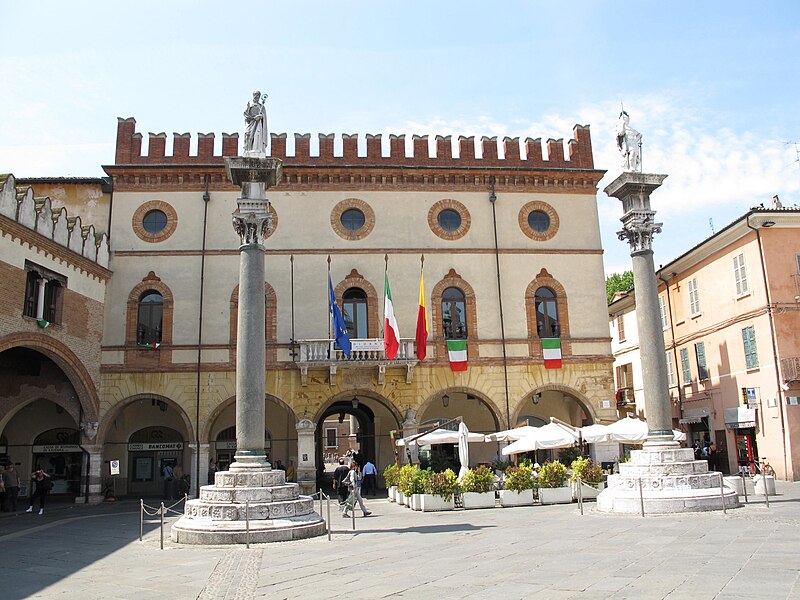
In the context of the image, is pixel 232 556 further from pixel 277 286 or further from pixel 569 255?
pixel 569 255

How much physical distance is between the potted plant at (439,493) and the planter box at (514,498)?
57.3 inches

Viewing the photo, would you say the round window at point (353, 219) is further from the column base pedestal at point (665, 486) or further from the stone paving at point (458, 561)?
the column base pedestal at point (665, 486)

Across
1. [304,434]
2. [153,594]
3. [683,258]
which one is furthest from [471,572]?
[683,258]

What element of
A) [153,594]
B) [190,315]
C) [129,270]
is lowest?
[153,594]

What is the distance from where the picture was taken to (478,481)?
1884cm

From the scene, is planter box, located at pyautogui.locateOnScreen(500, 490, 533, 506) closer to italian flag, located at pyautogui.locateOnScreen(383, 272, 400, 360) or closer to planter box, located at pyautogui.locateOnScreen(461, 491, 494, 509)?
planter box, located at pyautogui.locateOnScreen(461, 491, 494, 509)

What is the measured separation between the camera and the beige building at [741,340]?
23.5m

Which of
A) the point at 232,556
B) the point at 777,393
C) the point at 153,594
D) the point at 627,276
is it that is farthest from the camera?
the point at 627,276

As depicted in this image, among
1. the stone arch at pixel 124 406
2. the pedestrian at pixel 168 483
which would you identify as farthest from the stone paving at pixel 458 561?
the pedestrian at pixel 168 483

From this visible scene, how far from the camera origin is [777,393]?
23.3 metres

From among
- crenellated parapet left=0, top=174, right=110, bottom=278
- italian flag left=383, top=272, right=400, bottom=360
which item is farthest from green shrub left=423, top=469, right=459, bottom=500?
crenellated parapet left=0, top=174, right=110, bottom=278

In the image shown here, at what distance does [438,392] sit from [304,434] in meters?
4.90

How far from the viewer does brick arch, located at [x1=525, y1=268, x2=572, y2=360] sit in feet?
86.2

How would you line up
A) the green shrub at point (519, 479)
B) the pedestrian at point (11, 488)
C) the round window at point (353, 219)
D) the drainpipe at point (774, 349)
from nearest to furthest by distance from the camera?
the green shrub at point (519, 479), the pedestrian at point (11, 488), the drainpipe at point (774, 349), the round window at point (353, 219)
